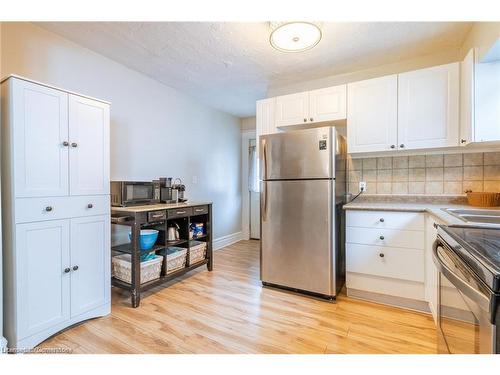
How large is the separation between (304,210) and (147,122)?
203 centimetres

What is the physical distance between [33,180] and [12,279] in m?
0.60

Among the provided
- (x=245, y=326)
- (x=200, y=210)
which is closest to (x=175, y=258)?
(x=200, y=210)

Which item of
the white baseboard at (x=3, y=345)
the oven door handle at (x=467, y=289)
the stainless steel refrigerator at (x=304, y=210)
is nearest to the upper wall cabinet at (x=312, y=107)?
the stainless steel refrigerator at (x=304, y=210)

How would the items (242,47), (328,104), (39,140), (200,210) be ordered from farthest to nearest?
1. (200,210)
2. (328,104)
3. (242,47)
4. (39,140)

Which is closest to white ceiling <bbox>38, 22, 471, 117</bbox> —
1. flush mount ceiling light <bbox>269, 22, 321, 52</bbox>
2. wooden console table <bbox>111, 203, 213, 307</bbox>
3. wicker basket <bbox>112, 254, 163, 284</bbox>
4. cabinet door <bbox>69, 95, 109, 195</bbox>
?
flush mount ceiling light <bbox>269, 22, 321, 52</bbox>

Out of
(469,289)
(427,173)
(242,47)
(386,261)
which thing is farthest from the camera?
(427,173)

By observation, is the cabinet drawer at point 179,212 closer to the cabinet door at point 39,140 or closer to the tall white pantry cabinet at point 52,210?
the tall white pantry cabinet at point 52,210

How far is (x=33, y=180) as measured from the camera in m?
1.49

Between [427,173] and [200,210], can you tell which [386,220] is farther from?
[200,210]

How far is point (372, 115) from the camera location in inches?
87.7

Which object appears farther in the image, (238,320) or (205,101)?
(205,101)

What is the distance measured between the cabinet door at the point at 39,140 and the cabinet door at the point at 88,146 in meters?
0.05

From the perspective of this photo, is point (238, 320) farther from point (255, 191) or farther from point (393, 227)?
point (255, 191)

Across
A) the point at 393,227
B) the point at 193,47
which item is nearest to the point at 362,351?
the point at 393,227
